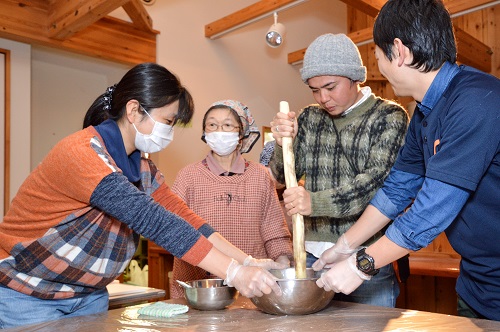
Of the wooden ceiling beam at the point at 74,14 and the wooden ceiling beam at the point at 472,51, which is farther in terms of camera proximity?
the wooden ceiling beam at the point at 472,51

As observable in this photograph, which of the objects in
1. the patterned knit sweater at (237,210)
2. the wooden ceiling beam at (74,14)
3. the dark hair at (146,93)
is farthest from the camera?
the wooden ceiling beam at (74,14)

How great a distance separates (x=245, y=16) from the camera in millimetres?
4961

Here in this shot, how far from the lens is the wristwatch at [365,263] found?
1265 mm

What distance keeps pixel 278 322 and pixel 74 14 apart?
328 centimetres

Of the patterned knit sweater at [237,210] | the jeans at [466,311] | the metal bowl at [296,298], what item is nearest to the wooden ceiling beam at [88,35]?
the patterned knit sweater at [237,210]

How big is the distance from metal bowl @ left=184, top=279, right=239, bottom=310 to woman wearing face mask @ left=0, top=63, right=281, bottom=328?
7 cm

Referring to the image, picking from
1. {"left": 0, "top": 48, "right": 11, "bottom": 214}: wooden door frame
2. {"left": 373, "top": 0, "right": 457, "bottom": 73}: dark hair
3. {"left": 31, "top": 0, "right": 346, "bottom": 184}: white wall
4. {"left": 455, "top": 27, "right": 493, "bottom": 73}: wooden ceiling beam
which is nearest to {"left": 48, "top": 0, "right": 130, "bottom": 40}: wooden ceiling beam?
{"left": 0, "top": 48, "right": 11, "bottom": 214}: wooden door frame

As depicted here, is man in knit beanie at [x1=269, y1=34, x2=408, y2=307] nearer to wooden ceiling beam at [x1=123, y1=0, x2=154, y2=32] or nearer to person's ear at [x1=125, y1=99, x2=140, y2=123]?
person's ear at [x1=125, y1=99, x2=140, y2=123]

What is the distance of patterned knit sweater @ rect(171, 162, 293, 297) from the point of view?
216 cm

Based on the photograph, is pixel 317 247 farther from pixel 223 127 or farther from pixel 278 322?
pixel 223 127

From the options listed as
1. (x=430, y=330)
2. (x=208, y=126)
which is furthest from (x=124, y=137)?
(x=430, y=330)

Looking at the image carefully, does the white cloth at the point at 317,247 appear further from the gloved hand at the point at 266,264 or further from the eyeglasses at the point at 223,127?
the eyeglasses at the point at 223,127

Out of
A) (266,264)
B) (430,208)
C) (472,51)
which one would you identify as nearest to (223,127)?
(266,264)

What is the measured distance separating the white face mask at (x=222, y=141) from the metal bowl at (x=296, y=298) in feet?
3.47
